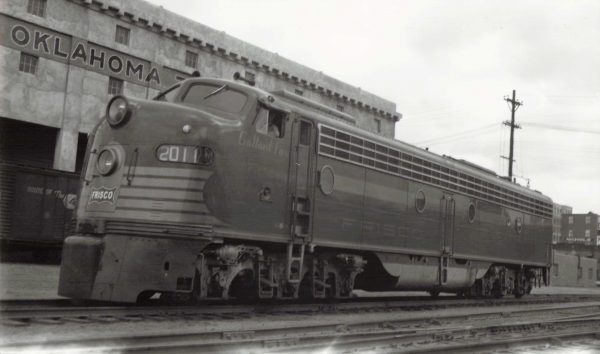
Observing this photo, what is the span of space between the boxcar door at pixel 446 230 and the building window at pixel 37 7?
21645 mm

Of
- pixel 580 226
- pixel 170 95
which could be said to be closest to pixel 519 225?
pixel 170 95

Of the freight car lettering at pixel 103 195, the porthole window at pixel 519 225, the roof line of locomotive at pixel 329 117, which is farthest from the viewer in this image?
the porthole window at pixel 519 225

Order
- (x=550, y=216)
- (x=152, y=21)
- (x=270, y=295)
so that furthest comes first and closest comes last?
(x=152, y=21), (x=550, y=216), (x=270, y=295)

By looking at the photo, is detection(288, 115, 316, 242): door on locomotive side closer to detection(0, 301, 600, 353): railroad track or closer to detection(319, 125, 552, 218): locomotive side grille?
detection(319, 125, 552, 218): locomotive side grille

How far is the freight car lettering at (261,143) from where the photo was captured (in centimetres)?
1026

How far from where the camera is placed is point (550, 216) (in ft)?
77.4

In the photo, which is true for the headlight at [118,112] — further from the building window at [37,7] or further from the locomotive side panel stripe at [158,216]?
the building window at [37,7]

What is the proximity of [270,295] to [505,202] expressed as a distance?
11549mm

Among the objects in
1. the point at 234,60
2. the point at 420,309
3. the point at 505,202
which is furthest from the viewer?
the point at 234,60

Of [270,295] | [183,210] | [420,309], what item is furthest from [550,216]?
[183,210]

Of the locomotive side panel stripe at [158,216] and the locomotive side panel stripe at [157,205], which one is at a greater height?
the locomotive side panel stripe at [157,205]

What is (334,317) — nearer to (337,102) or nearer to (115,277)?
(115,277)

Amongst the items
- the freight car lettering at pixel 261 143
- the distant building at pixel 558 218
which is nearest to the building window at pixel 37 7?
the freight car lettering at pixel 261 143

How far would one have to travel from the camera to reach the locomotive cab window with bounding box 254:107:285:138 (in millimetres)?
10656
